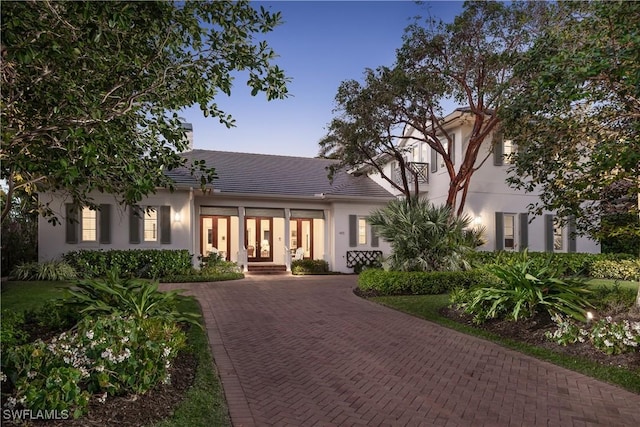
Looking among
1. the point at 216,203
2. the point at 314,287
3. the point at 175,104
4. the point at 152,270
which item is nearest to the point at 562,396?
the point at 175,104

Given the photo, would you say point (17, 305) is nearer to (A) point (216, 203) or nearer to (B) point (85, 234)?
(B) point (85, 234)

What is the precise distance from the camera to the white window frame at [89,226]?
15825 millimetres

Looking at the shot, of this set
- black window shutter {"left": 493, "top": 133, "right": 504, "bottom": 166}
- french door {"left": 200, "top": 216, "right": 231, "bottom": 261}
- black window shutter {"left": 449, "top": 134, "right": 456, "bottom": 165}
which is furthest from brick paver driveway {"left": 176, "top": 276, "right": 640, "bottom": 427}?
french door {"left": 200, "top": 216, "right": 231, "bottom": 261}

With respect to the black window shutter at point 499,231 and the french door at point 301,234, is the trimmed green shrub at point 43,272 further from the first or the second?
the black window shutter at point 499,231

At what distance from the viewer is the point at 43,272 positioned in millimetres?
13906

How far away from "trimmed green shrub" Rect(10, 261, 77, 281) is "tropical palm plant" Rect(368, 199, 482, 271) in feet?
33.6

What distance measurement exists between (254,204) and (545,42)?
12.9m

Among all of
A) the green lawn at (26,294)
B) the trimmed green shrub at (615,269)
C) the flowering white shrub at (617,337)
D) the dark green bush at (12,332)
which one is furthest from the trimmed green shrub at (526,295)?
the trimmed green shrub at (615,269)

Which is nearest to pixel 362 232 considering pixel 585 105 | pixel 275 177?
pixel 275 177

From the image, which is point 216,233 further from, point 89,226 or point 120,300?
point 120,300

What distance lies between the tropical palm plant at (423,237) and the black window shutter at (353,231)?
6781 millimetres

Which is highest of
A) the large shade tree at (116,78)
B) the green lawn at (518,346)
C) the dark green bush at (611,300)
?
the large shade tree at (116,78)

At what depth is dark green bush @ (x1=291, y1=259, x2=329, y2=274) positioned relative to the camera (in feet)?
59.6

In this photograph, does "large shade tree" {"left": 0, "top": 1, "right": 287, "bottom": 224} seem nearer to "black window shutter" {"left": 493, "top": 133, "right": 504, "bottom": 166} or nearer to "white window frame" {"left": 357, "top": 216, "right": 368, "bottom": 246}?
"white window frame" {"left": 357, "top": 216, "right": 368, "bottom": 246}
